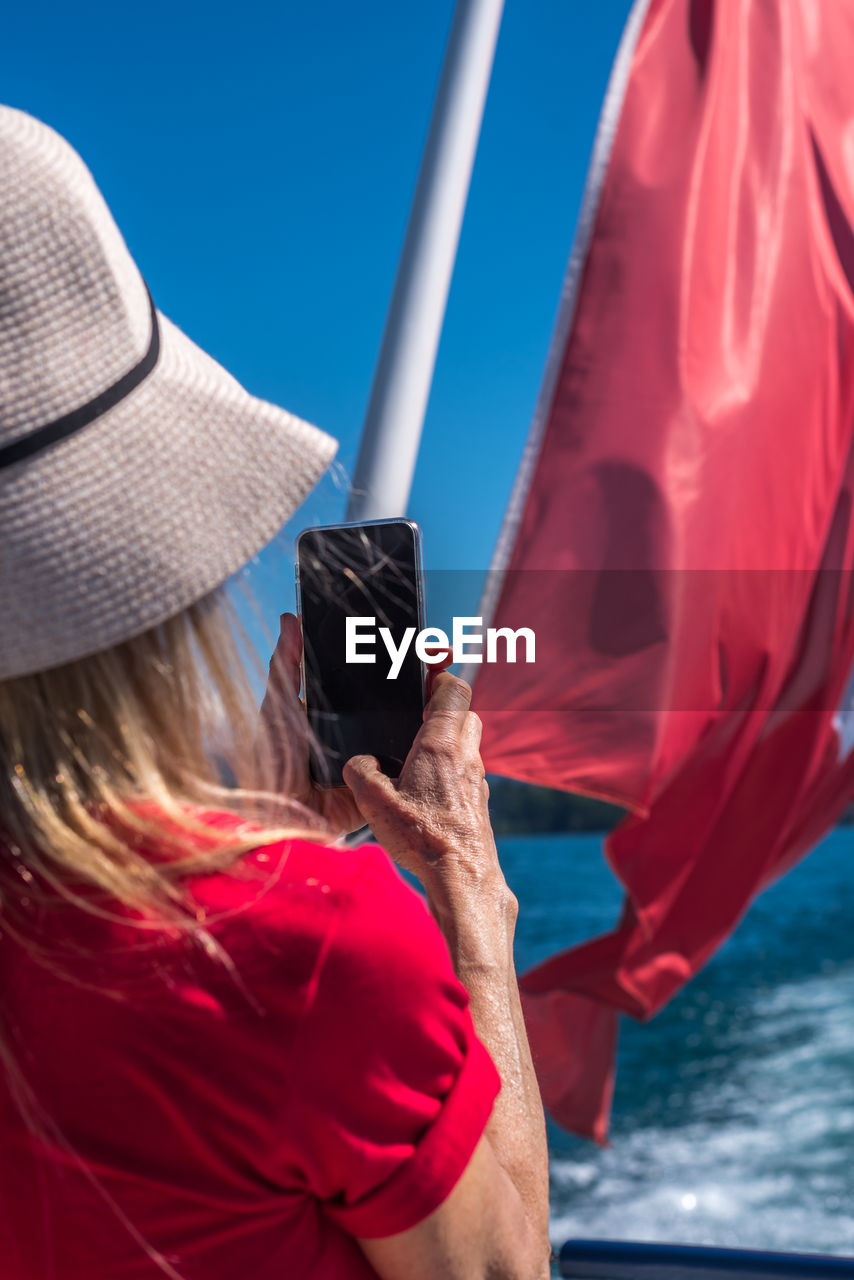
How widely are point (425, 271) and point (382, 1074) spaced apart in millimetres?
2195

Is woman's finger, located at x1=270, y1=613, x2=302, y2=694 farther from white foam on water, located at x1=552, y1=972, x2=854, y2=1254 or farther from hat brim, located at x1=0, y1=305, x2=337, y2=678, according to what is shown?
white foam on water, located at x1=552, y1=972, x2=854, y2=1254

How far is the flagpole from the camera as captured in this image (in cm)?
240

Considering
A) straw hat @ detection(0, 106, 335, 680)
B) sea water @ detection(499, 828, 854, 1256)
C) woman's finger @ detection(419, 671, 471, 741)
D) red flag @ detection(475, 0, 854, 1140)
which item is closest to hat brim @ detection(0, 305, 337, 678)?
straw hat @ detection(0, 106, 335, 680)

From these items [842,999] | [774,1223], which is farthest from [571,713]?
[842,999]

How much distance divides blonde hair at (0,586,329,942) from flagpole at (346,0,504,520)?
1.33 metres

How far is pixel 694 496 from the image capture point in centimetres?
341

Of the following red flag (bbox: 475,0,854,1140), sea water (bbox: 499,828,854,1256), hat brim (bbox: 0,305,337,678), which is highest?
hat brim (bbox: 0,305,337,678)

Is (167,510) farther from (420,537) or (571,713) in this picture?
(571,713)

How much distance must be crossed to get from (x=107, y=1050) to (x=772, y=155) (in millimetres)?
3560

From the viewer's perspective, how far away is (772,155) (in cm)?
360

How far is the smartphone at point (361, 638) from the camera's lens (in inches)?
46.8

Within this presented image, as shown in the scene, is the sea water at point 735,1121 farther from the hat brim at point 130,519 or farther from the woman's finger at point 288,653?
the hat brim at point 130,519

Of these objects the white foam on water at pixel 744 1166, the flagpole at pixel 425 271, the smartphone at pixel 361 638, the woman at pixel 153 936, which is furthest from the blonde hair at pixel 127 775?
the white foam on water at pixel 744 1166

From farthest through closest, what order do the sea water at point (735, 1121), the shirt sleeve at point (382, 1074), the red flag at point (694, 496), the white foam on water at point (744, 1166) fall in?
the sea water at point (735, 1121) < the white foam on water at point (744, 1166) < the red flag at point (694, 496) < the shirt sleeve at point (382, 1074)
